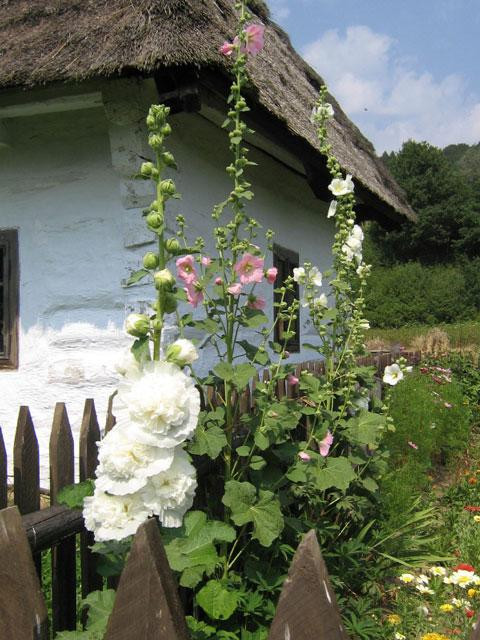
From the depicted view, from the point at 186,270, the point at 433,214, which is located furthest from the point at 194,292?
the point at 433,214

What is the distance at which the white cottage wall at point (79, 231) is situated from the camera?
11.7 feet

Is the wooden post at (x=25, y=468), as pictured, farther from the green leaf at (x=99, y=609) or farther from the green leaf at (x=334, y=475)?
the green leaf at (x=334, y=475)

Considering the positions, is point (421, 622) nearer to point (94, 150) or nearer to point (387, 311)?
point (94, 150)

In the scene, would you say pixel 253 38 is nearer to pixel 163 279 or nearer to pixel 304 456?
pixel 163 279

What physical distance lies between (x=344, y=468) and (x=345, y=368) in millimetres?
630

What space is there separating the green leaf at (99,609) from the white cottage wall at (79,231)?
2.29m

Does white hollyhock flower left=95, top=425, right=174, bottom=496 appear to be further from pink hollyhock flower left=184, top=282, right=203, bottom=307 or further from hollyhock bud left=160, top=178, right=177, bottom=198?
pink hollyhock flower left=184, top=282, right=203, bottom=307

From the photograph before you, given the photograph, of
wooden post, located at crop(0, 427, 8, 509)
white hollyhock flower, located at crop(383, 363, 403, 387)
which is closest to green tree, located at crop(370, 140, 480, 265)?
white hollyhock flower, located at crop(383, 363, 403, 387)

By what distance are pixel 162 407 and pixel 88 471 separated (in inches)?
32.2

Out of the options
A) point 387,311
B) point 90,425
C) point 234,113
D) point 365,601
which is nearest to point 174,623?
point 90,425

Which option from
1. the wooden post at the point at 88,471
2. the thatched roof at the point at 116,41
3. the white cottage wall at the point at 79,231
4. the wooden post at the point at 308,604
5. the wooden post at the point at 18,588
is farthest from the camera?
the white cottage wall at the point at 79,231

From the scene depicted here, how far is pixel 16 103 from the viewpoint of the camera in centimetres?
359

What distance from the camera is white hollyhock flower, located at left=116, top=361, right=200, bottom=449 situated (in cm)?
105

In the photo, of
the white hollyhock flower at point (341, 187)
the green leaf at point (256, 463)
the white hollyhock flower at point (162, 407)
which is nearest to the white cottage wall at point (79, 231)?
the white hollyhock flower at point (341, 187)
